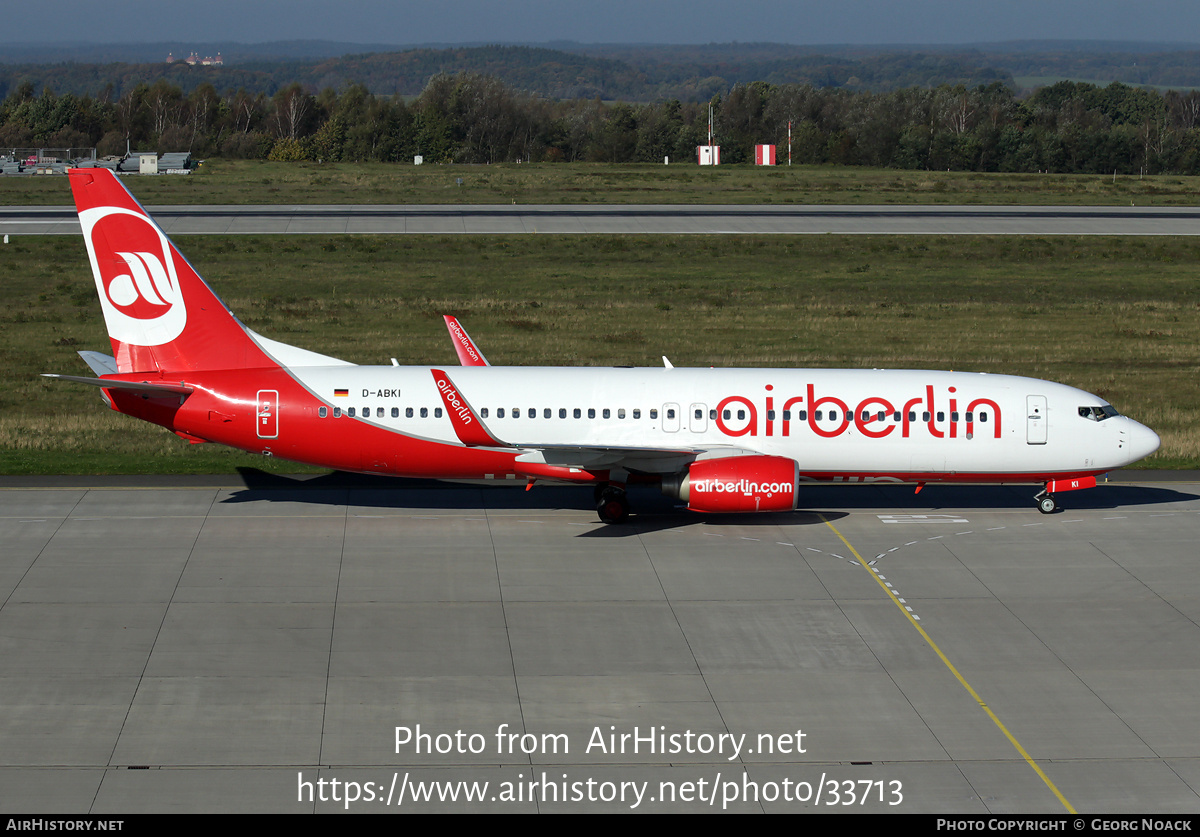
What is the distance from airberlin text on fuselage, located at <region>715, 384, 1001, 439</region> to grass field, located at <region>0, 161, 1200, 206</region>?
7502 cm

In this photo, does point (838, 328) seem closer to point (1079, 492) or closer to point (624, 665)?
point (1079, 492)

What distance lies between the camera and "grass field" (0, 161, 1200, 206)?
103562 mm

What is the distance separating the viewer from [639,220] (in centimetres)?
8962

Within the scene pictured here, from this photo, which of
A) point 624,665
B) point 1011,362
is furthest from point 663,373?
point 1011,362

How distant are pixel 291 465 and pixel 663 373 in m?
12.0

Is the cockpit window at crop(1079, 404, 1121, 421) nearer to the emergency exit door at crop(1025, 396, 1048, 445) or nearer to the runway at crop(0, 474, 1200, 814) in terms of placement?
the emergency exit door at crop(1025, 396, 1048, 445)

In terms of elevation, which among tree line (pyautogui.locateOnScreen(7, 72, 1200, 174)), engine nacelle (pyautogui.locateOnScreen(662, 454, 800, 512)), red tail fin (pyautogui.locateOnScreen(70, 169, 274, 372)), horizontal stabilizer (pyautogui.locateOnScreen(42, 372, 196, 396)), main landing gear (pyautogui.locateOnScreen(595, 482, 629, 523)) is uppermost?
tree line (pyautogui.locateOnScreen(7, 72, 1200, 174))

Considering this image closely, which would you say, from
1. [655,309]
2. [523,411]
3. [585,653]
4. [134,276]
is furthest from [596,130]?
[585,653]

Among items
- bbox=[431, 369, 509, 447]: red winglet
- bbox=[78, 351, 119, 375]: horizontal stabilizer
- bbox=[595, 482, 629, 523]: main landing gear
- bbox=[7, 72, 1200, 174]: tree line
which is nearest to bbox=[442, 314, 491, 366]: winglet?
bbox=[431, 369, 509, 447]: red winglet

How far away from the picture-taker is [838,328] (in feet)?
183

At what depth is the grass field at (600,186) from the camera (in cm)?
10356

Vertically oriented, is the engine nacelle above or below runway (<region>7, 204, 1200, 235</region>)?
below

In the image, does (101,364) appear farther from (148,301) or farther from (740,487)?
(740,487)

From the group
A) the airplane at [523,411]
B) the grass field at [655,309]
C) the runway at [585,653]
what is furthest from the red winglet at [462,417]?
the grass field at [655,309]
